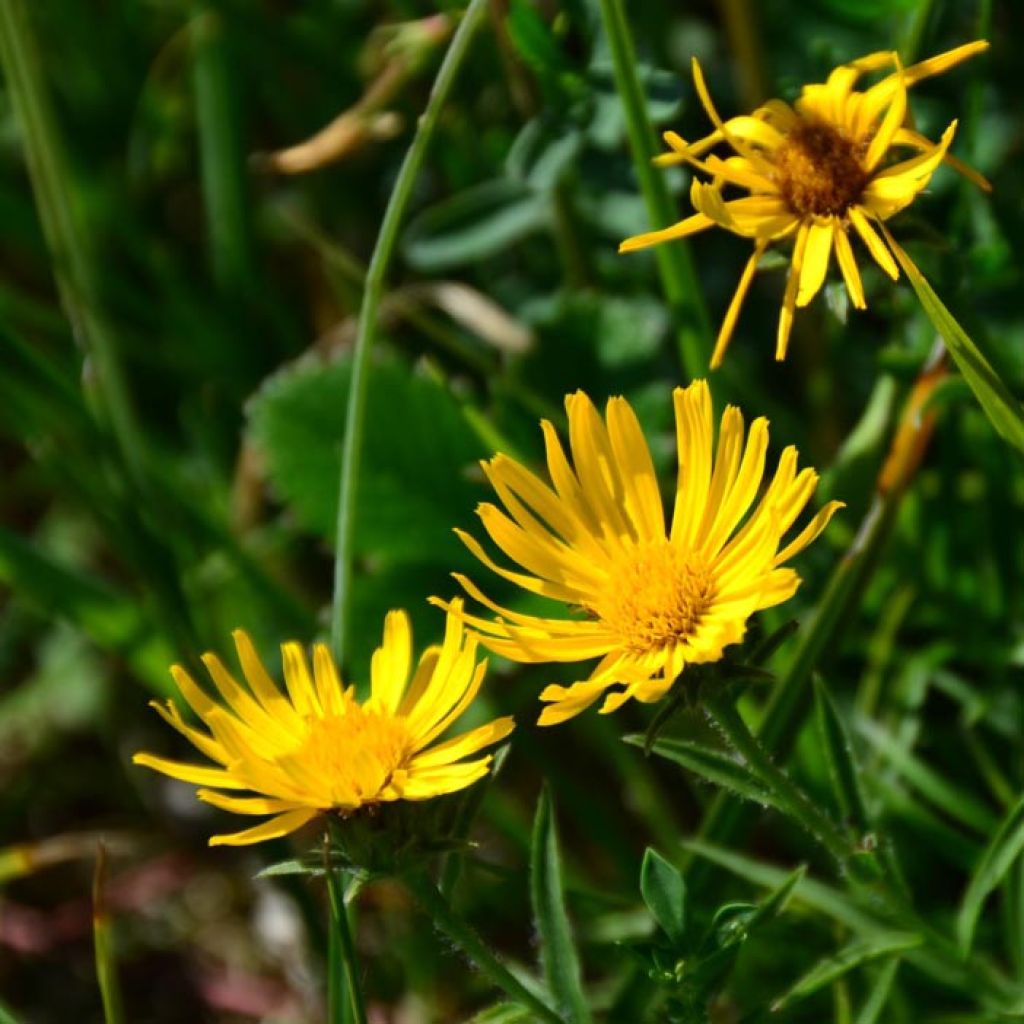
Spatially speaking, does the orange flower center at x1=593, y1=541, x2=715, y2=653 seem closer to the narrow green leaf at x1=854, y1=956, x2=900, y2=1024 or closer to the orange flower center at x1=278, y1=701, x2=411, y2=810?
the orange flower center at x1=278, y1=701, x2=411, y2=810

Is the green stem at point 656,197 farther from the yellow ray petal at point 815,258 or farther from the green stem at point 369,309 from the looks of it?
the yellow ray petal at point 815,258

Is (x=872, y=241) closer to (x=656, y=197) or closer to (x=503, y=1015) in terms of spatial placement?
(x=656, y=197)

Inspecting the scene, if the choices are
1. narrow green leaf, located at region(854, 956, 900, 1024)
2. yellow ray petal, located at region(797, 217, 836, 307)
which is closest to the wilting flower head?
yellow ray petal, located at region(797, 217, 836, 307)

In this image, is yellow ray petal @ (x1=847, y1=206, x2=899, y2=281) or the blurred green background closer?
yellow ray petal @ (x1=847, y1=206, x2=899, y2=281)

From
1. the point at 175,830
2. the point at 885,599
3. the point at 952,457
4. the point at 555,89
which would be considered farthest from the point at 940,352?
the point at 175,830

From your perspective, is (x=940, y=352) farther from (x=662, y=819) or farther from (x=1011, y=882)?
(x=662, y=819)

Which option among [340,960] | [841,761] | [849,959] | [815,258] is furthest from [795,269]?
[340,960]
